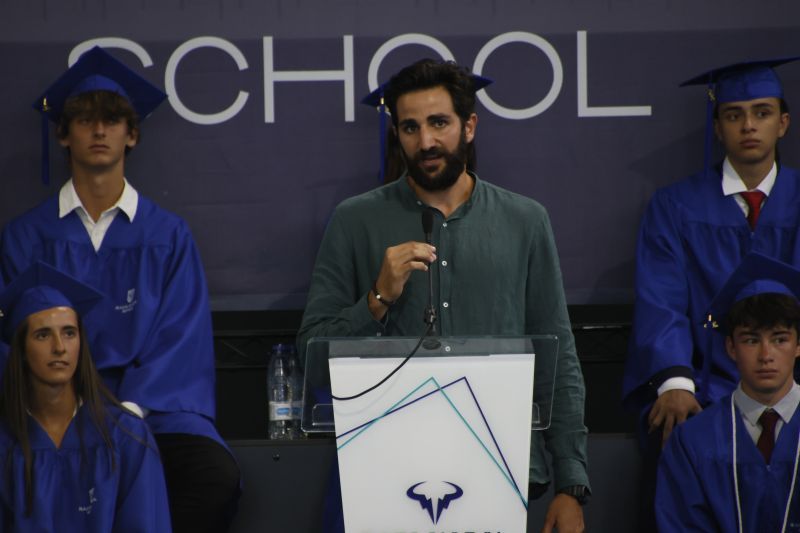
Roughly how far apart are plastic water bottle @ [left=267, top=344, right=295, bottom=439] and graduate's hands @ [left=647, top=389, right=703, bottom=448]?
4.33ft

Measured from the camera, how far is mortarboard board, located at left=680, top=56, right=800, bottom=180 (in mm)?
4551

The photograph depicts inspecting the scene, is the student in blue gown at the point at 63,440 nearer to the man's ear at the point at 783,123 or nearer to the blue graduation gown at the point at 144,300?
the blue graduation gown at the point at 144,300

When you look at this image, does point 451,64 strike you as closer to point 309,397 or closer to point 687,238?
point 309,397

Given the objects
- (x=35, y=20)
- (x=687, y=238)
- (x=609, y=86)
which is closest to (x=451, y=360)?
(x=687, y=238)

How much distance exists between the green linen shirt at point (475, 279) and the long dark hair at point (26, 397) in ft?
2.47

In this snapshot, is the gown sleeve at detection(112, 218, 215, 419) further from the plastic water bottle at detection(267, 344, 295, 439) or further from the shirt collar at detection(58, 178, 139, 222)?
the plastic water bottle at detection(267, 344, 295, 439)

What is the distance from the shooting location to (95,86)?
14.9 ft

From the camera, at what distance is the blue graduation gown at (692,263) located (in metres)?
4.29

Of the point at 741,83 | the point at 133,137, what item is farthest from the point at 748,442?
the point at 133,137

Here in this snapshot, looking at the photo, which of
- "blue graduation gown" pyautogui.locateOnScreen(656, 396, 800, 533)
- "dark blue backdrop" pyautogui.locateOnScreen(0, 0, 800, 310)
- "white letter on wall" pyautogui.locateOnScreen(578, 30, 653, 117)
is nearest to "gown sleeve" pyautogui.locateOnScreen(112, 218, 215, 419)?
"dark blue backdrop" pyautogui.locateOnScreen(0, 0, 800, 310)

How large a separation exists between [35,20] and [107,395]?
1810mm

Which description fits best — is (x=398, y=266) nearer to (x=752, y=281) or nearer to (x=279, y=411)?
(x=752, y=281)

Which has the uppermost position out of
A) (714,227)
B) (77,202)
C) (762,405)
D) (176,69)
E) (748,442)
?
(176,69)

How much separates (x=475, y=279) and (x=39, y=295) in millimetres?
1363
